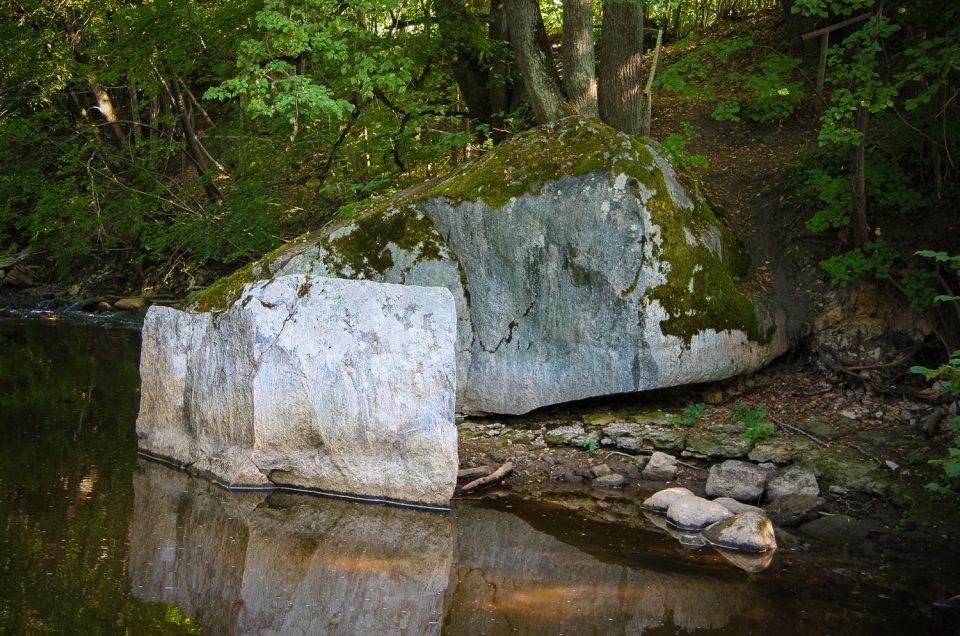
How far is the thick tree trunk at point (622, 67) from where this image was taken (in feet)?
31.0

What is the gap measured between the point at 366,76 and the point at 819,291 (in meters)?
5.56

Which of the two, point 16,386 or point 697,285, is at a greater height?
point 697,285

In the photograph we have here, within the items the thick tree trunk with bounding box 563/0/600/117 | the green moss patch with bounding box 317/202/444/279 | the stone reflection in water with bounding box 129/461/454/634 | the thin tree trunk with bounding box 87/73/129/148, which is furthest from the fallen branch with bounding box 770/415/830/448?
the thin tree trunk with bounding box 87/73/129/148

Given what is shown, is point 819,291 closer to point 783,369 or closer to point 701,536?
point 783,369

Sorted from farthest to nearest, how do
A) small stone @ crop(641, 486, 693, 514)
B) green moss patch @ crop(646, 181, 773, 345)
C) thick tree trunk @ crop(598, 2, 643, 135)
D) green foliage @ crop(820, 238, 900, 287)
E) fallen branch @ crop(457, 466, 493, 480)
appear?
thick tree trunk @ crop(598, 2, 643, 135), green foliage @ crop(820, 238, 900, 287), green moss patch @ crop(646, 181, 773, 345), fallen branch @ crop(457, 466, 493, 480), small stone @ crop(641, 486, 693, 514)

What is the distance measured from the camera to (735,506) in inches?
238

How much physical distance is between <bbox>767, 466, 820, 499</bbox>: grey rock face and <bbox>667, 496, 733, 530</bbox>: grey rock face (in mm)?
694

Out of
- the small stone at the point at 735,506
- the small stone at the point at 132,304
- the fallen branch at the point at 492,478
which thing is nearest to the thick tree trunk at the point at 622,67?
the fallen branch at the point at 492,478

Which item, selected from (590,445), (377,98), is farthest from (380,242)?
(377,98)

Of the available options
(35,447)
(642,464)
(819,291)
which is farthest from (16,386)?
(819,291)

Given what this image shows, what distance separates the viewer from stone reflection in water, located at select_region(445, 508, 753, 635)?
4.45m

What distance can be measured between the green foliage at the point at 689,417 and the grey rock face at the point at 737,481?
719mm

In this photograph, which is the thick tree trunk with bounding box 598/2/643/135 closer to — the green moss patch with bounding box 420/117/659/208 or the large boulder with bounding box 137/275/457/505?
the green moss patch with bounding box 420/117/659/208

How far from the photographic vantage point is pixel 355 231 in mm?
8125
